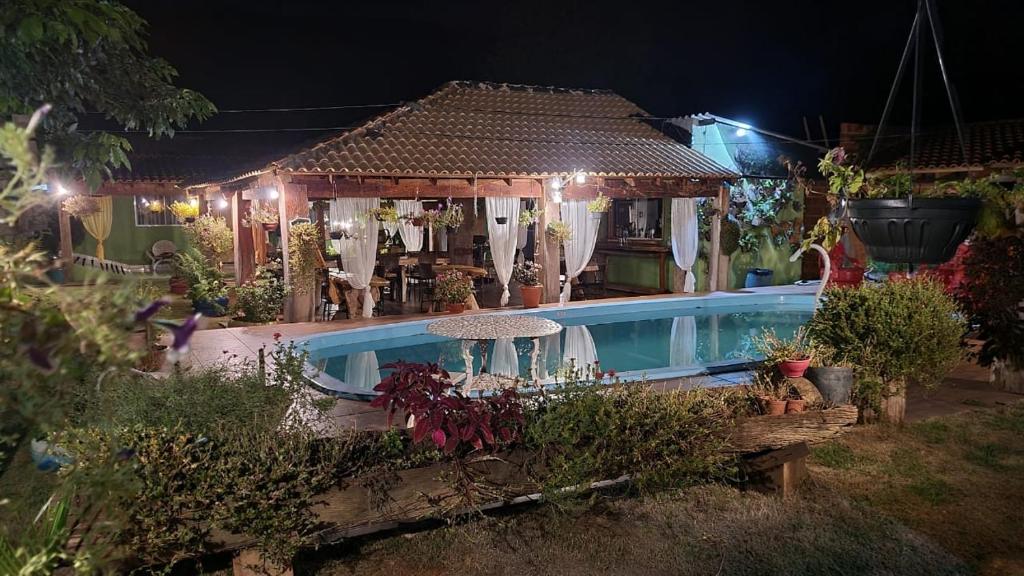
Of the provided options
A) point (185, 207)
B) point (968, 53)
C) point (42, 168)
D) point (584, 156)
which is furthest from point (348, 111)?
point (42, 168)

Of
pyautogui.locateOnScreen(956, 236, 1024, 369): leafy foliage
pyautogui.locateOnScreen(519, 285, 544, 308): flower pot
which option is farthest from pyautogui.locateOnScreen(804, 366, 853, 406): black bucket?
pyautogui.locateOnScreen(519, 285, 544, 308): flower pot

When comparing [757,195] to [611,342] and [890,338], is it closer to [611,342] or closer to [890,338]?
[611,342]

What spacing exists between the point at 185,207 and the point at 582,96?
10.5 m

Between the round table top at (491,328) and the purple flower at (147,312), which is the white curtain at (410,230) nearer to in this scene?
the round table top at (491,328)

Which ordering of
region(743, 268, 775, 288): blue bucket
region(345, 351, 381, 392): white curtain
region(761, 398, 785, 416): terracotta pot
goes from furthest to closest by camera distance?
region(743, 268, 775, 288): blue bucket < region(345, 351, 381, 392): white curtain < region(761, 398, 785, 416): terracotta pot

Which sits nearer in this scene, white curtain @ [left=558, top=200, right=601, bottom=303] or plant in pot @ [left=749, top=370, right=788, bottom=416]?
plant in pot @ [left=749, top=370, right=788, bottom=416]

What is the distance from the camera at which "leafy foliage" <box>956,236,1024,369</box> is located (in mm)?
6477

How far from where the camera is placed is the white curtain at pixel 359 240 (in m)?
12.0

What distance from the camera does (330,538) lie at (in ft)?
11.3

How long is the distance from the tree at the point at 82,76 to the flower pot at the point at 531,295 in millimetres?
8611

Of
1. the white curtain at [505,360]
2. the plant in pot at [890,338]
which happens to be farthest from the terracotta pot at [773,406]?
the white curtain at [505,360]

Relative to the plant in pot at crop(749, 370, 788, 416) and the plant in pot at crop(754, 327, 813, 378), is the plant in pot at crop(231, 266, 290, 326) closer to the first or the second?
the plant in pot at crop(754, 327, 813, 378)

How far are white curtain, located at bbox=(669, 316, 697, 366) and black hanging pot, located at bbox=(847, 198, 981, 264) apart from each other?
594 cm

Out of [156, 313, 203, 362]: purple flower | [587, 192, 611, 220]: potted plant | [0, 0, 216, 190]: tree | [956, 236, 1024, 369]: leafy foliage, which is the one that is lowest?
[956, 236, 1024, 369]: leafy foliage
